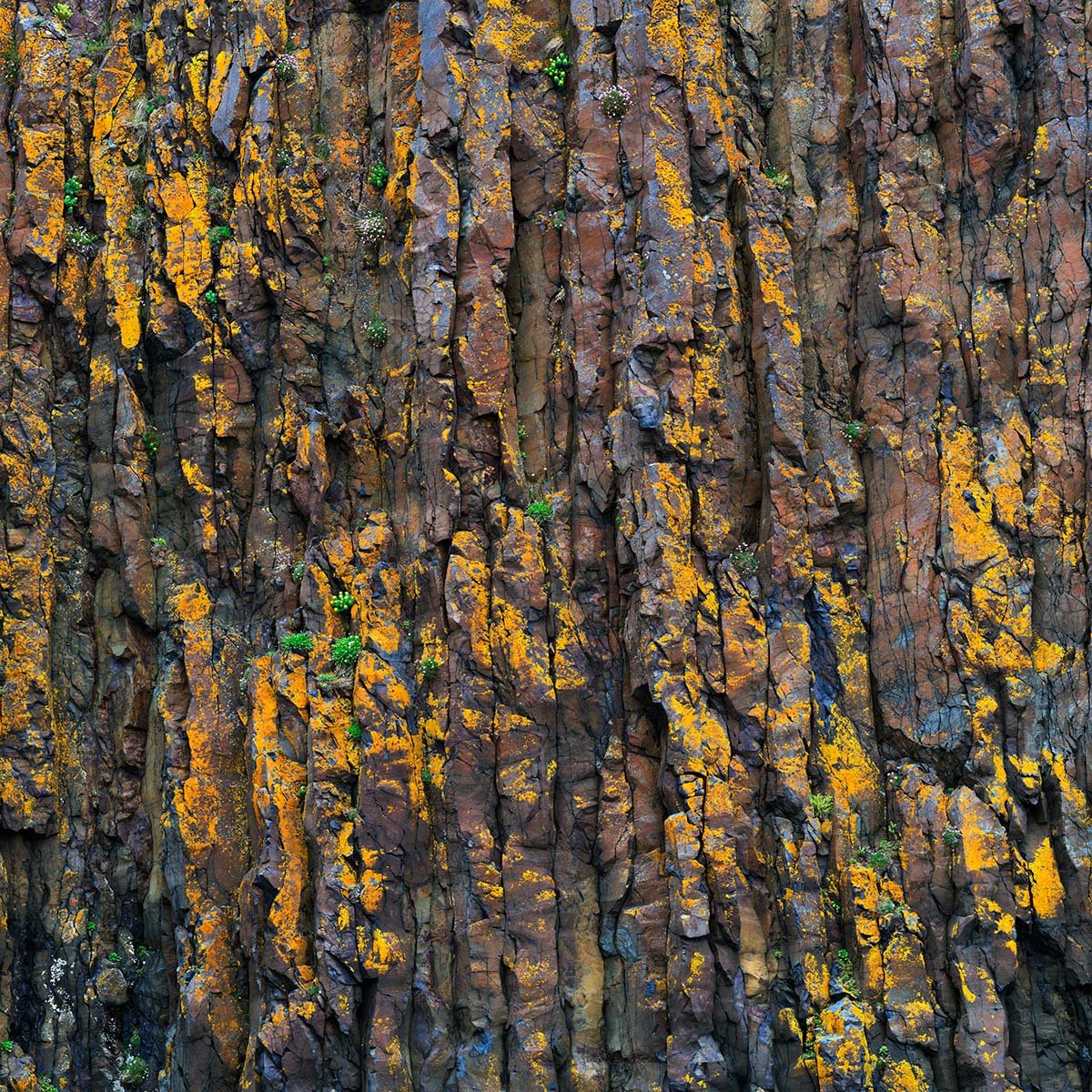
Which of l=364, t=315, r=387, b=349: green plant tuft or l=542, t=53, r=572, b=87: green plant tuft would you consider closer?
l=542, t=53, r=572, b=87: green plant tuft

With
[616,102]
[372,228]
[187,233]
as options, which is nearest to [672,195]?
[616,102]

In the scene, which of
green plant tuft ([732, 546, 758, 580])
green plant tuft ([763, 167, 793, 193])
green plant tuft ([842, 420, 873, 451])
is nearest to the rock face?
green plant tuft ([732, 546, 758, 580])

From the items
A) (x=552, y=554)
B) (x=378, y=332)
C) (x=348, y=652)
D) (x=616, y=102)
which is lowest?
(x=348, y=652)

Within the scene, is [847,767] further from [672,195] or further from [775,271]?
[672,195]

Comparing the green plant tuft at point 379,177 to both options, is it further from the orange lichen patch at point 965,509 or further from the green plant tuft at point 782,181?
the orange lichen patch at point 965,509

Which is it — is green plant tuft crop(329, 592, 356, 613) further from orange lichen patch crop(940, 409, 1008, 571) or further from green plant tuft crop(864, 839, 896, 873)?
orange lichen patch crop(940, 409, 1008, 571)

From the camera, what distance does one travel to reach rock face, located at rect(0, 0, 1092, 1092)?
52.0 ft

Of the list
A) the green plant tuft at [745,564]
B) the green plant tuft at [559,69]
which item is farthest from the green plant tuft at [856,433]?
the green plant tuft at [559,69]

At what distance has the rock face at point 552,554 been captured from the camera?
1584cm

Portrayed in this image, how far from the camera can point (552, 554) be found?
17.1 meters

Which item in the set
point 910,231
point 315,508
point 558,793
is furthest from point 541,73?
→ point 558,793

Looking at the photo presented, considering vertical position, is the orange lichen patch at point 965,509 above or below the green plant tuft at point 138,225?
below

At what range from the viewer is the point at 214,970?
664 inches

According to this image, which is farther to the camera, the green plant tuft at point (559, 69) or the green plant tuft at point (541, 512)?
the green plant tuft at point (559, 69)
